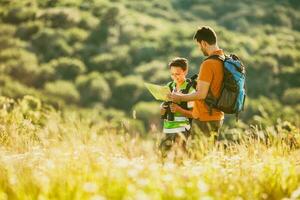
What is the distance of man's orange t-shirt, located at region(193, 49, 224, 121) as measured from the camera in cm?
510

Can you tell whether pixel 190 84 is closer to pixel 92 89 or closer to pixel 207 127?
pixel 207 127

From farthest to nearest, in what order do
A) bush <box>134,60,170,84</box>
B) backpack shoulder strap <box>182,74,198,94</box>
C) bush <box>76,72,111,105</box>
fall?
bush <box>134,60,170,84</box>, bush <box>76,72,111,105</box>, backpack shoulder strap <box>182,74,198,94</box>

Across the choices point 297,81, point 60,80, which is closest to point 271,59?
point 297,81

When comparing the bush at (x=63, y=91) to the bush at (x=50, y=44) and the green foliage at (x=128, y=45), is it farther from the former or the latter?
the bush at (x=50, y=44)

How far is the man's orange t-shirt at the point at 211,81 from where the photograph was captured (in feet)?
16.7

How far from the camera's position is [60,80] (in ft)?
194

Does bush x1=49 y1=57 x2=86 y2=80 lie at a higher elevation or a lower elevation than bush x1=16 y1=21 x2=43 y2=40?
lower

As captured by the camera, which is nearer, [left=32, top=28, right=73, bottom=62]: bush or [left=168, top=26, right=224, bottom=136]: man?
[left=168, top=26, right=224, bottom=136]: man

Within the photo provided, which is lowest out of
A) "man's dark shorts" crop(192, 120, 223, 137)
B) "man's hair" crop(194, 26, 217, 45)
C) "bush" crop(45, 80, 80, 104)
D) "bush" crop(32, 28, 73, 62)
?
"bush" crop(45, 80, 80, 104)

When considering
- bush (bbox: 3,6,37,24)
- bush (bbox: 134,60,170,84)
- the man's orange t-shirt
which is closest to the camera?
the man's orange t-shirt

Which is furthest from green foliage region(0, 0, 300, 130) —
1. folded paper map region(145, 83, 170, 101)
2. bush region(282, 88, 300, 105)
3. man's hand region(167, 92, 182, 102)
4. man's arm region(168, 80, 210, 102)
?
man's arm region(168, 80, 210, 102)

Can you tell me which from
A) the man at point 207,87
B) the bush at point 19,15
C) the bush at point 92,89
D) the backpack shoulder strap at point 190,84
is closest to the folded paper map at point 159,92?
the man at point 207,87

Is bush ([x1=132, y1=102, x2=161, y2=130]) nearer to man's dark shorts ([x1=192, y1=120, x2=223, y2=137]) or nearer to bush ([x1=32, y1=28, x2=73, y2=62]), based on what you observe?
bush ([x1=32, y1=28, x2=73, y2=62])

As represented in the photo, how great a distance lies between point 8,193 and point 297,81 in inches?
2482
